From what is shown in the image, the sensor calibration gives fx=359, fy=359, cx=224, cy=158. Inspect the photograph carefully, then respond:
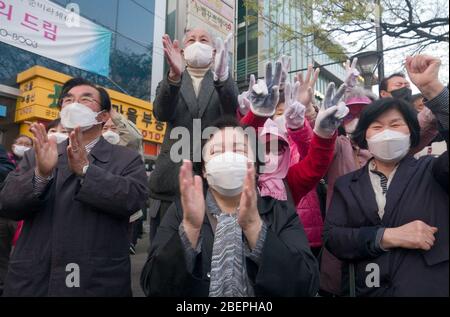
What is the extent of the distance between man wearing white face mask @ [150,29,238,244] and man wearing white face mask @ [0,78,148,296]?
44 centimetres

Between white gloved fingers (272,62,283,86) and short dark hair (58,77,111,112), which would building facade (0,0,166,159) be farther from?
white gloved fingers (272,62,283,86)

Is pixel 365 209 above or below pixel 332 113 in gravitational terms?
below

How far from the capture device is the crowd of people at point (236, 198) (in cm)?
150

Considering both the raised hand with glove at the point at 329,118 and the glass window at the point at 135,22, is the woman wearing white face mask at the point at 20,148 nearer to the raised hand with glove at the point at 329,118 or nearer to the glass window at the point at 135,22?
the raised hand with glove at the point at 329,118

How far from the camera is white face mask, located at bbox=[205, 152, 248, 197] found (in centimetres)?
165

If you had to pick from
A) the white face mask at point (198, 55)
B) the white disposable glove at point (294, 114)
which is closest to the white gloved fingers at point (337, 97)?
the white disposable glove at point (294, 114)

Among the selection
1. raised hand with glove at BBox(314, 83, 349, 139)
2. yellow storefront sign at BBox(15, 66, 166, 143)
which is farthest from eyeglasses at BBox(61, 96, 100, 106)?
yellow storefront sign at BBox(15, 66, 166, 143)

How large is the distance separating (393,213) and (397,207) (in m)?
0.03

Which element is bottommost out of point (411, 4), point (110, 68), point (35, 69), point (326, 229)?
point (326, 229)

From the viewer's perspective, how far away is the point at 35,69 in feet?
26.7

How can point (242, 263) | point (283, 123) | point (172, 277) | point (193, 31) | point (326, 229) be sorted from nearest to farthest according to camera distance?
point (172, 277)
point (242, 263)
point (326, 229)
point (283, 123)
point (193, 31)
